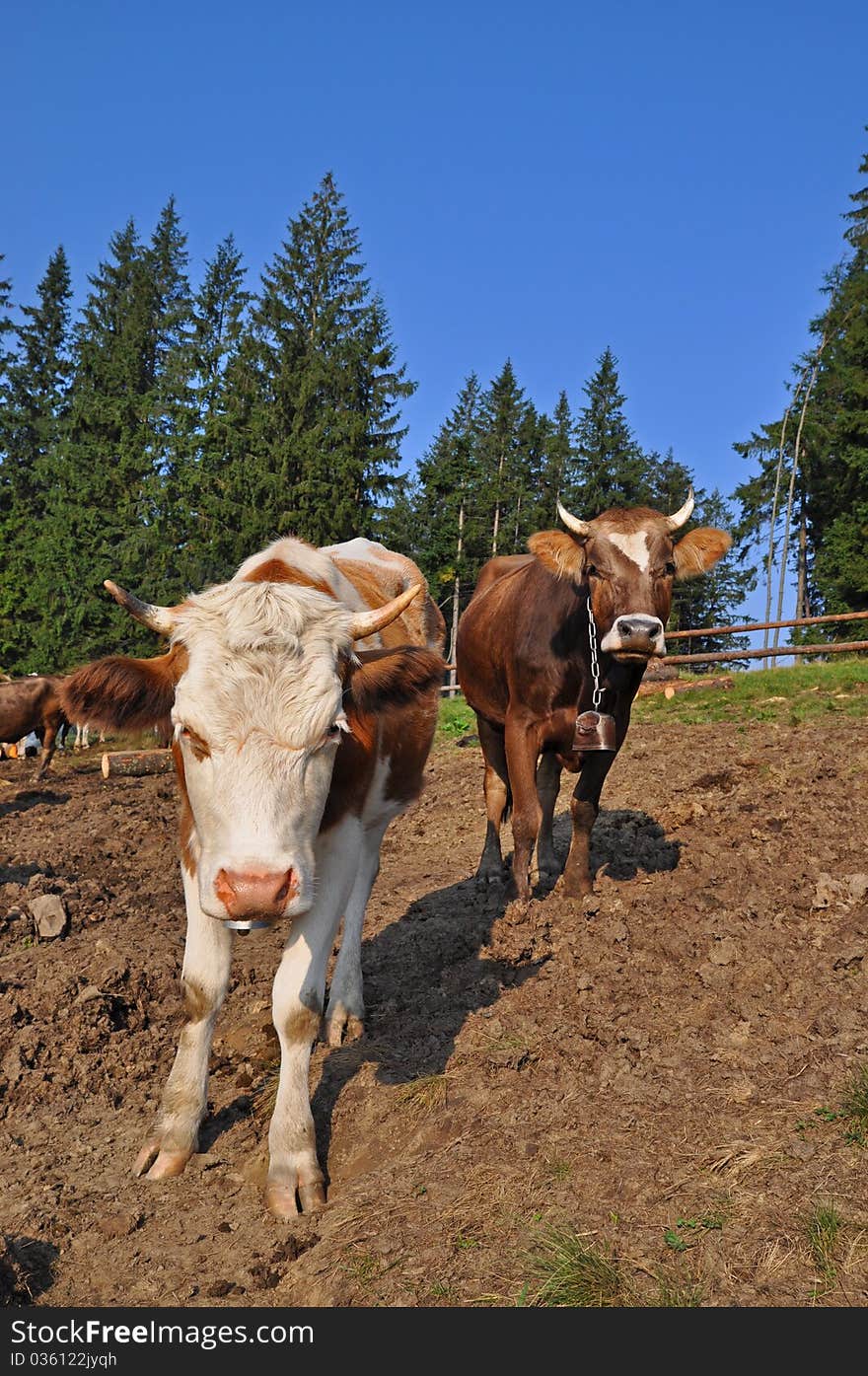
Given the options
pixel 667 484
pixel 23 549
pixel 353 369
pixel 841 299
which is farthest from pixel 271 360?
pixel 667 484

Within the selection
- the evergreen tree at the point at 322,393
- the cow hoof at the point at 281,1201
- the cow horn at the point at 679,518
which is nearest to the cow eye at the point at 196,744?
the cow hoof at the point at 281,1201

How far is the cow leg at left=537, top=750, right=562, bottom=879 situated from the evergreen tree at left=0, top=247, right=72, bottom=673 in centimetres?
3928

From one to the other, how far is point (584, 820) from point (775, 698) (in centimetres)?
1187

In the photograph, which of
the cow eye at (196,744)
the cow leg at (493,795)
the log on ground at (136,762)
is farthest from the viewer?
the log on ground at (136,762)

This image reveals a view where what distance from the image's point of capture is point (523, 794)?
658 cm

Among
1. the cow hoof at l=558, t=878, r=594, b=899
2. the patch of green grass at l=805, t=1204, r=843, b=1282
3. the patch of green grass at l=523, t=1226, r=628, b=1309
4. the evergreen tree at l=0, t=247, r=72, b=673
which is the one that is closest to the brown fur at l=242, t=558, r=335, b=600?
the patch of green grass at l=523, t=1226, r=628, b=1309

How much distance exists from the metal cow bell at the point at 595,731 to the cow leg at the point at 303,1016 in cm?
251

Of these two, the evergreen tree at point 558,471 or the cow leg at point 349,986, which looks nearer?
the cow leg at point 349,986

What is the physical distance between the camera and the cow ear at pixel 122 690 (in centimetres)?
397

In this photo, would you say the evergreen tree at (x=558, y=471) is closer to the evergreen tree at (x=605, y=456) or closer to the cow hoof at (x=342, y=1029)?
the evergreen tree at (x=605, y=456)

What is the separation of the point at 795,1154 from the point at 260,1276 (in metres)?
1.73

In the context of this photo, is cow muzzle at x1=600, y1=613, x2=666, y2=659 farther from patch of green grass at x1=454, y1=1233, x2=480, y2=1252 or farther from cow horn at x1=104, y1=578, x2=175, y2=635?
patch of green grass at x1=454, y1=1233, x2=480, y2=1252

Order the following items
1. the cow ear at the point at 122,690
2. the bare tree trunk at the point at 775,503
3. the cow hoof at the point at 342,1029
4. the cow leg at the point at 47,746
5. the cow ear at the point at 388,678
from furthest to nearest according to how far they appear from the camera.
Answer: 1. the bare tree trunk at the point at 775,503
2. the cow leg at the point at 47,746
3. the cow hoof at the point at 342,1029
4. the cow ear at the point at 388,678
5. the cow ear at the point at 122,690

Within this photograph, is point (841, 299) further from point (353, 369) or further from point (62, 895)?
point (62, 895)
